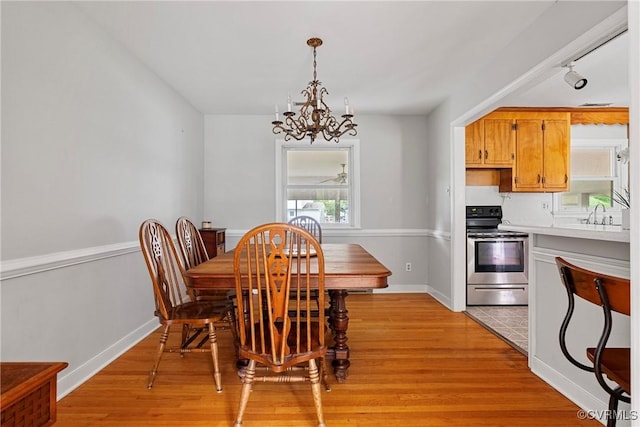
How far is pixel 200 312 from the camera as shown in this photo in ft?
7.30

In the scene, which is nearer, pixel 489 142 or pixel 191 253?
pixel 191 253

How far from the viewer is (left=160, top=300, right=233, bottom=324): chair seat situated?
2.13 m

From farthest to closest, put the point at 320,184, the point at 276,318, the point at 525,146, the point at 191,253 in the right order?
the point at 320,184, the point at 525,146, the point at 191,253, the point at 276,318

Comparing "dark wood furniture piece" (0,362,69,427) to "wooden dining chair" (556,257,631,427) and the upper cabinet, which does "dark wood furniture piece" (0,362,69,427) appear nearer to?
"wooden dining chair" (556,257,631,427)

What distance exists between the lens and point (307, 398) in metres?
2.06

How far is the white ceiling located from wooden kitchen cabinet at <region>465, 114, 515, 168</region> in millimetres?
407

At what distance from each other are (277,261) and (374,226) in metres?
3.26

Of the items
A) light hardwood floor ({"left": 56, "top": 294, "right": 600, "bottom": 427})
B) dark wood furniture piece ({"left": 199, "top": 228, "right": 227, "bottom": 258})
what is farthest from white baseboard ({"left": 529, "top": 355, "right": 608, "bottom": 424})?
dark wood furniture piece ({"left": 199, "top": 228, "right": 227, "bottom": 258})

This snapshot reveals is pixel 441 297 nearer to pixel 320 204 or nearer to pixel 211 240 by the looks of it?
pixel 320 204

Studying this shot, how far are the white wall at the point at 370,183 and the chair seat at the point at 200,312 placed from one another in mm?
2379

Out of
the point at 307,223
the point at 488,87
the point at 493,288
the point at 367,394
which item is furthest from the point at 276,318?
the point at 493,288

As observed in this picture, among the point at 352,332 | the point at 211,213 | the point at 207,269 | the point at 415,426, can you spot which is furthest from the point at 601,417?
the point at 211,213

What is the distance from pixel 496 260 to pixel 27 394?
420 cm

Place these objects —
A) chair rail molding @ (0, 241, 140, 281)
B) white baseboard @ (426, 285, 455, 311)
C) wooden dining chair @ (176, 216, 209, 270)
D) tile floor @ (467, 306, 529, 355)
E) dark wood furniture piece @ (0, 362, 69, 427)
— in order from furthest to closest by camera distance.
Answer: white baseboard @ (426, 285, 455, 311) < tile floor @ (467, 306, 529, 355) < wooden dining chair @ (176, 216, 209, 270) < chair rail molding @ (0, 241, 140, 281) < dark wood furniture piece @ (0, 362, 69, 427)
